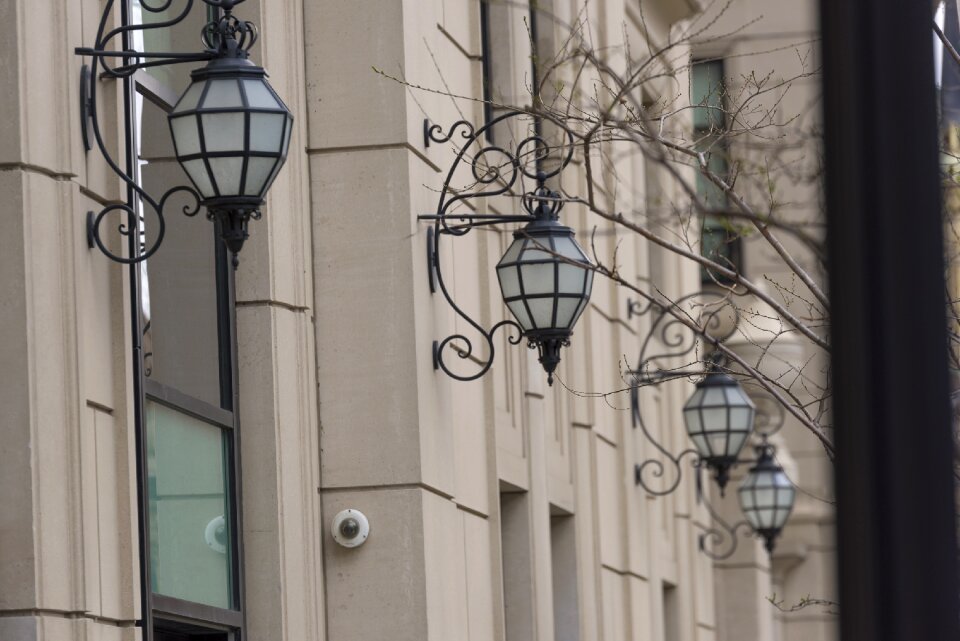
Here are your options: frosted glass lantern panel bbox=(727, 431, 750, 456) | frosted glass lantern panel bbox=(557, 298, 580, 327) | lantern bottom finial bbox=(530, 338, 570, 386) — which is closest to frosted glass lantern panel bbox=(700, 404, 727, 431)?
frosted glass lantern panel bbox=(727, 431, 750, 456)

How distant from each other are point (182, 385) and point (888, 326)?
5.90 m

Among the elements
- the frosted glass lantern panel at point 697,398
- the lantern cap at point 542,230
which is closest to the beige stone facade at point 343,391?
the frosted glass lantern panel at point 697,398

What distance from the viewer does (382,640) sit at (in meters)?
9.71

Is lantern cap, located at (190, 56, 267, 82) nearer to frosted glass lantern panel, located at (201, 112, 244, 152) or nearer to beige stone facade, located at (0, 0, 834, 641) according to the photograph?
frosted glass lantern panel, located at (201, 112, 244, 152)

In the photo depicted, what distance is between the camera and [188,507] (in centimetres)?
868

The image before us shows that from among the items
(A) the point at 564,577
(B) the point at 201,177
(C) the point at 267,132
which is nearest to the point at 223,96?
(C) the point at 267,132

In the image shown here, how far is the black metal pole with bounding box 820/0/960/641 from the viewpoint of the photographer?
3248 millimetres

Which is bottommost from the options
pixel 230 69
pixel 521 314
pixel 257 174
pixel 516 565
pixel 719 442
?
pixel 516 565

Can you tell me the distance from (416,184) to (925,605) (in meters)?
7.20

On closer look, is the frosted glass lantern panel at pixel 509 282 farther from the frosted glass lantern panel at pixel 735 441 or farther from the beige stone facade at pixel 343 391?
the frosted glass lantern panel at pixel 735 441

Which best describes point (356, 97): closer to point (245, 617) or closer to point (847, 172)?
point (245, 617)

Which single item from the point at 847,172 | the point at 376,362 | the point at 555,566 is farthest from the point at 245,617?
the point at 847,172

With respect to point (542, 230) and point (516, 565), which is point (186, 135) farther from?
point (516, 565)

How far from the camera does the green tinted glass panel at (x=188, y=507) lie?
8.31m
